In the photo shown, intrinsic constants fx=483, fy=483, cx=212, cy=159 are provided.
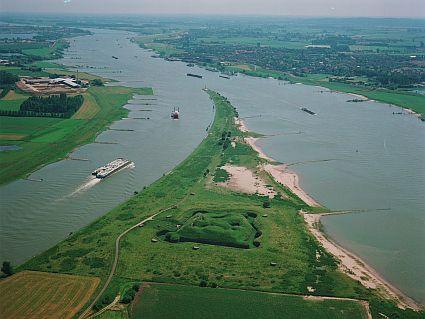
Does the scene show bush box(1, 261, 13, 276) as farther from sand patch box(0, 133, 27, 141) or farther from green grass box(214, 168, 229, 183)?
sand patch box(0, 133, 27, 141)

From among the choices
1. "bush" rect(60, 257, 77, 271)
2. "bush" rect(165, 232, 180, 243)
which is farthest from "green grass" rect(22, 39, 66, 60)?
"bush" rect(60, 257, 77, 271)

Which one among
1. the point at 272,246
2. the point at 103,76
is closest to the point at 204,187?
the point at 272,246

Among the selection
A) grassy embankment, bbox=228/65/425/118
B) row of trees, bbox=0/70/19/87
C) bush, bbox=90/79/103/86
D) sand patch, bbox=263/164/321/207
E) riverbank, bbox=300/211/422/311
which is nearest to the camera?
riverbank, bbox=300/211/422/311

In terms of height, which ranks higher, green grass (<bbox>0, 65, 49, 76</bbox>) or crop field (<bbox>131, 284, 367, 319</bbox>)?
green grass (<bbox>0, 65, 49, 76</bbox>)

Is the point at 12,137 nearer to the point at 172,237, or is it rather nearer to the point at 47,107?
the point at 47,107

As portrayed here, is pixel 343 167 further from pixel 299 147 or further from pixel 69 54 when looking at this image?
pixel 69 54

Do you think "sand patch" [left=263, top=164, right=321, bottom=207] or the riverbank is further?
"sand patch" [left=263, top=164, right=321, bottom=207]

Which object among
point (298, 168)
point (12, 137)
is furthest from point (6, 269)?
point (12, 137)
